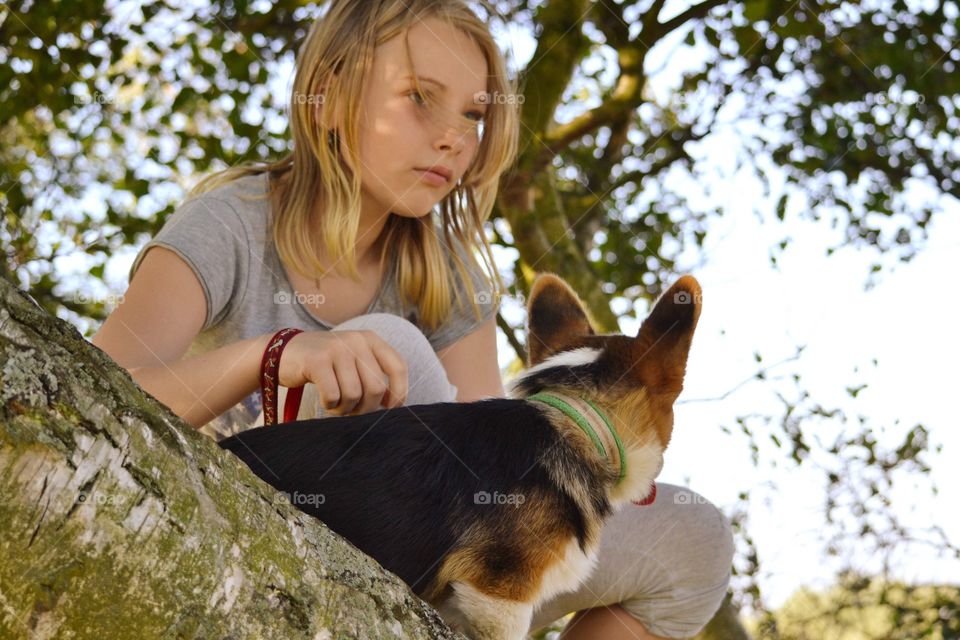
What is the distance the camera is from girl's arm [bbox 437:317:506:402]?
3779mm

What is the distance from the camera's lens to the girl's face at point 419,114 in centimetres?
339

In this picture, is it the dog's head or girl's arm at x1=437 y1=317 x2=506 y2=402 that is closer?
the dog's head

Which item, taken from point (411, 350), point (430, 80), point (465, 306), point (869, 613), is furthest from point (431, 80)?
point (869, 613)

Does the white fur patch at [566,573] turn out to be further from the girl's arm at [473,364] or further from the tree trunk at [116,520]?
the girl's arm at [473,364]

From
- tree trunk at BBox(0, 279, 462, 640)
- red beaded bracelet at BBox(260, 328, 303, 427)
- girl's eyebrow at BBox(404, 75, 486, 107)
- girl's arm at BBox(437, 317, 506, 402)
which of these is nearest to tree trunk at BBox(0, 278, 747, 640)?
tree trunk at BBox(0, 279, 462, 640)

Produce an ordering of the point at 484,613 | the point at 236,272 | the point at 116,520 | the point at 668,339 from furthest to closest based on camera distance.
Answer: the point at 236,272 < the point at 668,339 < the point at 484,613 < the point at 116,520

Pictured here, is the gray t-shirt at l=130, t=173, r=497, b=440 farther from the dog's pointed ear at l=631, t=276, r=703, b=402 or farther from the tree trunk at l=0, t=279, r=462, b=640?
the tree trunk at l=0, t=279, r=462, b=640

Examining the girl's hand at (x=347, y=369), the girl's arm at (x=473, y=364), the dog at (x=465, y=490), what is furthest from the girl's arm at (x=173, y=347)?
the girl's arm at (x=473, y=364)

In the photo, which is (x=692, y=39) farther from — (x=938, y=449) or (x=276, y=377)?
(x=276, y=377)

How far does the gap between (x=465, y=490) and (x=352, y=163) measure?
61.2 inches

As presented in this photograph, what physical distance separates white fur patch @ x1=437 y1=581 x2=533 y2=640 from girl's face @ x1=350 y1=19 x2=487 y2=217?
1625 millimetres

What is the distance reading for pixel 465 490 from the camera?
91.4 inches

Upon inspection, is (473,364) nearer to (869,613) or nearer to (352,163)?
(352,163)

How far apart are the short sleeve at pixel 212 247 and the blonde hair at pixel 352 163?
17cm
